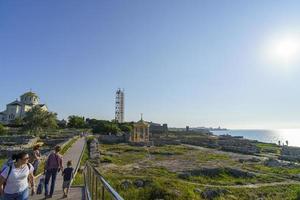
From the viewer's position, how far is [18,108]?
89.8m

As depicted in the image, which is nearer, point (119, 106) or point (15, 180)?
point (15, 180)

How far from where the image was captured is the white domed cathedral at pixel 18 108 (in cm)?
8919

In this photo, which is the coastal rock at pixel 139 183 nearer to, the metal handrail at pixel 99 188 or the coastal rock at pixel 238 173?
the metal handrail at pixel 99 188

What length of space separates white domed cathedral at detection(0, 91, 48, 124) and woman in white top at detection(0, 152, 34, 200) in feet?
279

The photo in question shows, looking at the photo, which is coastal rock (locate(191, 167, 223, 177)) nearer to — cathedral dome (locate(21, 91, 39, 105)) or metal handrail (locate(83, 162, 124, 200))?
metal handrail (locate(83, 162, 124, 200))

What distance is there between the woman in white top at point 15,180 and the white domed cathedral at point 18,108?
85151mm

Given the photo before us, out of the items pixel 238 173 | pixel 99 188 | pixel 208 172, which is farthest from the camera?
pixel 238 173

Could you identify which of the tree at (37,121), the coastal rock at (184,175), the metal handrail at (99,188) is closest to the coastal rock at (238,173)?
the coastal rock at (184,175)

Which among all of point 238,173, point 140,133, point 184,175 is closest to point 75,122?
point 140,133

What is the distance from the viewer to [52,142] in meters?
47.3

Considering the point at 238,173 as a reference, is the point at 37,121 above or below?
above

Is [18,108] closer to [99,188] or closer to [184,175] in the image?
[184,175]

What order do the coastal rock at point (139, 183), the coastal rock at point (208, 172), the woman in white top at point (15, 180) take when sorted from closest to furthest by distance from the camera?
the woman in white top at point (15, 180) → the coastal rock at point (139, 183) → the coastal rock at point (208, 172)

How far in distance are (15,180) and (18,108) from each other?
3550 inches
